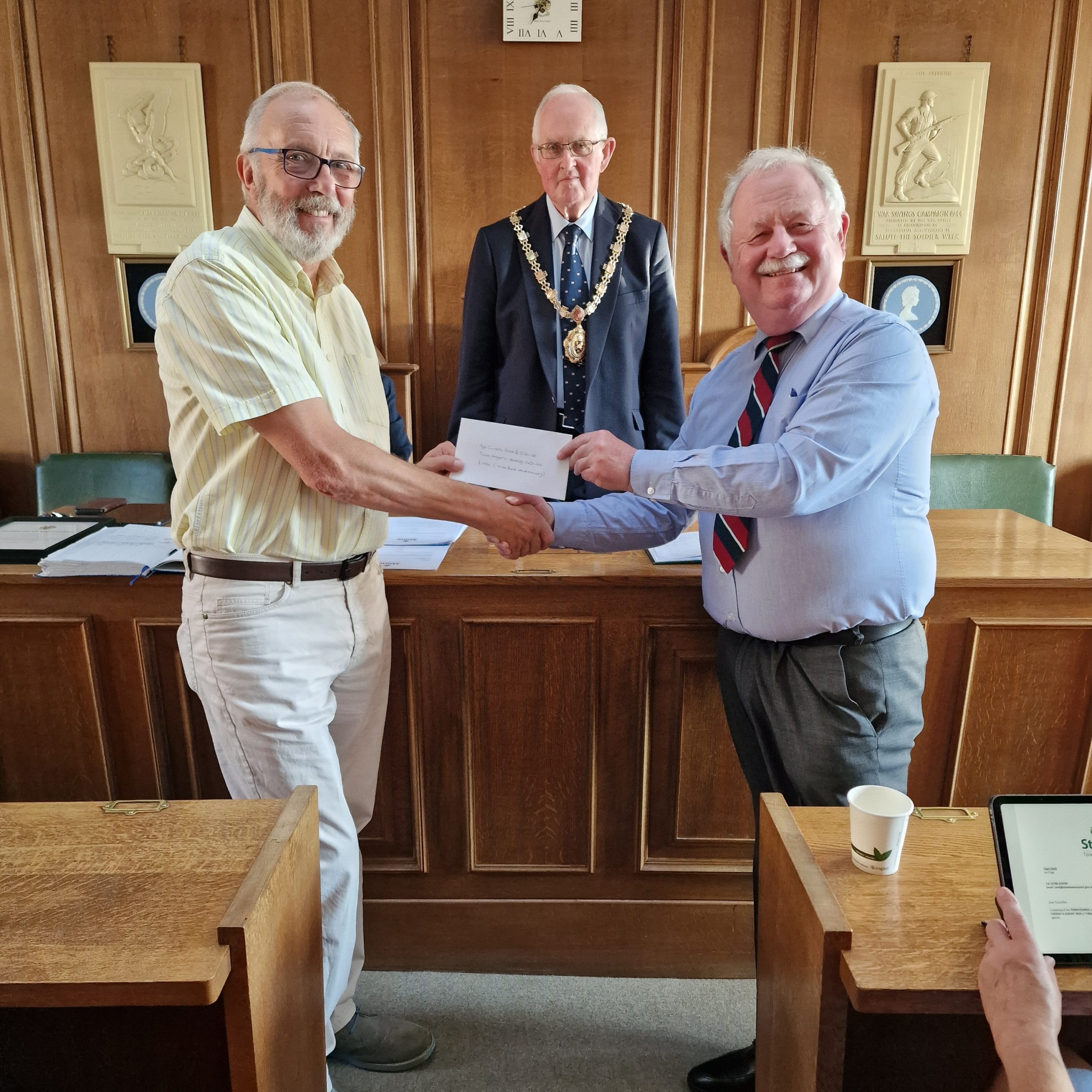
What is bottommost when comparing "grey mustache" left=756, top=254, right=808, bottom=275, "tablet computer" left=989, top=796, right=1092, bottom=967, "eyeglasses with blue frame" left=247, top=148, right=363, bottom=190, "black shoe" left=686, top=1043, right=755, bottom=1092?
"black shoe" left=686, top=1043, right=755, bottom=1092

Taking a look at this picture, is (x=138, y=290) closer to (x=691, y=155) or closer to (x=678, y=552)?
(x=691, y=155)

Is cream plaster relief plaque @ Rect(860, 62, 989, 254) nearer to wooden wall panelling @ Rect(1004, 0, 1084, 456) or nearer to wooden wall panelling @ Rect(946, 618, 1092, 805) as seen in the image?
wooden wall panelling @ Rect(1004, 0, 1084, 456)

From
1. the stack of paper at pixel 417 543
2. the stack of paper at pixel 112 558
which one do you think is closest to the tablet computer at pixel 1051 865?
the stack of paper at pixel 417 543

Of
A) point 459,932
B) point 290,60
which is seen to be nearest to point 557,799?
point 459,932

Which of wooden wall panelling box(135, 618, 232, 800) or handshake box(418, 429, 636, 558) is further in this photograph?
wooden wall panelling box(135, 618, 232, 800)

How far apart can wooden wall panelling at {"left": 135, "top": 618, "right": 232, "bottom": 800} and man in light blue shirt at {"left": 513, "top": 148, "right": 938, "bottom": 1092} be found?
1087mm

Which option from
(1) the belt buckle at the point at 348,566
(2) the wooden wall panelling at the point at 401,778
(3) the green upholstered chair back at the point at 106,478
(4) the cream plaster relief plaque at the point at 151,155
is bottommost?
(2) the wooden wall panelling at the point at 401,778

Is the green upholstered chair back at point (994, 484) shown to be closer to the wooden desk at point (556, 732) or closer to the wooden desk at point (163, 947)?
the wooden desk at point (556, 732)

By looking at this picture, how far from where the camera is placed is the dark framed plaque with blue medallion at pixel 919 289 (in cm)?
402

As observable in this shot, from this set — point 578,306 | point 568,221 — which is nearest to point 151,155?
point 568,221

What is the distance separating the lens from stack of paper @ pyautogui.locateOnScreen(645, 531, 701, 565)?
2.08 m

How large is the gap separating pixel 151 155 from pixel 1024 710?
3886mm

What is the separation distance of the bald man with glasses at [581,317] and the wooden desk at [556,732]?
79 centimetres

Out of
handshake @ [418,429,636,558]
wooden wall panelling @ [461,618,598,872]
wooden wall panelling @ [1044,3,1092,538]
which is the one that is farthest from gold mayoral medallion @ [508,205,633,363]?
wooden wall panelling @ [1044,3,1092,538]
